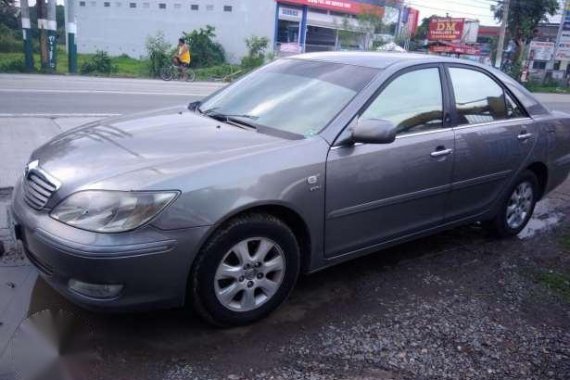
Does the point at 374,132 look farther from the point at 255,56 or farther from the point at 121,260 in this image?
the point at 255,56

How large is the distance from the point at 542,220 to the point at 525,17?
38425 millimetres

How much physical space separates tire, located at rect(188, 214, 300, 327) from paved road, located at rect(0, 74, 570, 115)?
8298 millimetres

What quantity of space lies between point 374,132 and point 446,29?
49.3m

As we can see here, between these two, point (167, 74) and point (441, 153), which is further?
point (167, 74)

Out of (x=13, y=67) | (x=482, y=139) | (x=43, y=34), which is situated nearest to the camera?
(x=482, y=139)

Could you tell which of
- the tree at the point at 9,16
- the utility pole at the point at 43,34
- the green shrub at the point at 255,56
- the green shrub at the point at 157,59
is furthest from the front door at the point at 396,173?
the tree at the point at 9,16

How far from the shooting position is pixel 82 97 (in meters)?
13.1

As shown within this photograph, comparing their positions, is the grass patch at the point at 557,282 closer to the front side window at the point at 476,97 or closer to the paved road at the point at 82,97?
the front side window at the point at 476,97

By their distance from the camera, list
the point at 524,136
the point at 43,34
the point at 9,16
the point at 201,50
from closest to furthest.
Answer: the point at 524,136
the point at 43,34
the point at 201,50
the point at 9,16

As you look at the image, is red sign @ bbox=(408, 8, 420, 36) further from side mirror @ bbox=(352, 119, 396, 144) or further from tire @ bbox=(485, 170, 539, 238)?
side mirror @ bbox=(352, 119, 396, 144)

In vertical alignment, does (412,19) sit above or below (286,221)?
above

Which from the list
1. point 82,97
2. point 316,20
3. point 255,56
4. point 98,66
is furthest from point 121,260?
point 316,20

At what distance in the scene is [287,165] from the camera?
3127 millimetres

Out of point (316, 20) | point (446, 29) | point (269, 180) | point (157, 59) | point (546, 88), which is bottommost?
point (546, 88)
